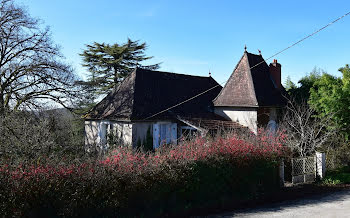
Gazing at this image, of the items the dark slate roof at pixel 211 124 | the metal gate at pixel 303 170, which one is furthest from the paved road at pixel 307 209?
the dark slate roof at pixel 211 124

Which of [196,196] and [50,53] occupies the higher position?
[50,53]

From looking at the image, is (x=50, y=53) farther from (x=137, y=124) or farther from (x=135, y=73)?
(x=137, y=124)

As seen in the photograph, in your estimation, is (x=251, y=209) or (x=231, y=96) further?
(x=231, y=96)

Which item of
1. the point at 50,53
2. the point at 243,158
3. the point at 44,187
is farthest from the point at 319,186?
the point at 50,53

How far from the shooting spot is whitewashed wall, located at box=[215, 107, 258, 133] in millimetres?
18766

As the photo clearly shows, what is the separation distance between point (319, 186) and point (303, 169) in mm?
991

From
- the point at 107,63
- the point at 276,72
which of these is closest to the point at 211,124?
the point at 276,72

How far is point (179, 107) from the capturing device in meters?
19.6

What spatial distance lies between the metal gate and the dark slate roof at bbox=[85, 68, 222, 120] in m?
8.36

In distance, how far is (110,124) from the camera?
18391mm

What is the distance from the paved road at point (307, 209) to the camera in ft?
28.5

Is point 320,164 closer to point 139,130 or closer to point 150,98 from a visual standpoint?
A: point 139,130

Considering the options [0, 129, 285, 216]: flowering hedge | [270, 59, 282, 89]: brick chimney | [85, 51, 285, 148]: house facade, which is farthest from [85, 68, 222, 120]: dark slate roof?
[0, 129, 285, 216]: flowering hedge

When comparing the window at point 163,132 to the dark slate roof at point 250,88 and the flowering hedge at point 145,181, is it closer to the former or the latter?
the dark slate roof at point 250,88
